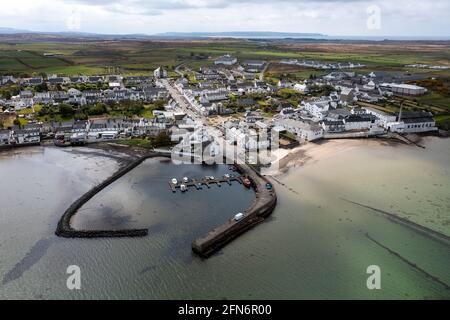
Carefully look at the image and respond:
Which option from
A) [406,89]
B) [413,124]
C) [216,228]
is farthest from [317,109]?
[216,228]

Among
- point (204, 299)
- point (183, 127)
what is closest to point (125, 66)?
point (183, 127)

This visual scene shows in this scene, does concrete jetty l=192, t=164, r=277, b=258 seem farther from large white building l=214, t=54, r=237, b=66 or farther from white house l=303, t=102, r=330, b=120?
large white building l=214, t=54, r=237, b=66

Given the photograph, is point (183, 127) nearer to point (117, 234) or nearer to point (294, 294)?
point (117, 234)

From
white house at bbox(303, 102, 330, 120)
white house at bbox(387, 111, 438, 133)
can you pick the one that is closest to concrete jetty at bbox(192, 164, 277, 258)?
white house at bbox(303, 102, 330, 120)

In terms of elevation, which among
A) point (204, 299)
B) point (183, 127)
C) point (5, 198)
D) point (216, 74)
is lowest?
point (204, 299)

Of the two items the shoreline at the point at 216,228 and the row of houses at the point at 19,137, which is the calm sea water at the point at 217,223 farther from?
the row of houses at the point at 19,137

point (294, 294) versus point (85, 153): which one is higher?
point (85, 153)
